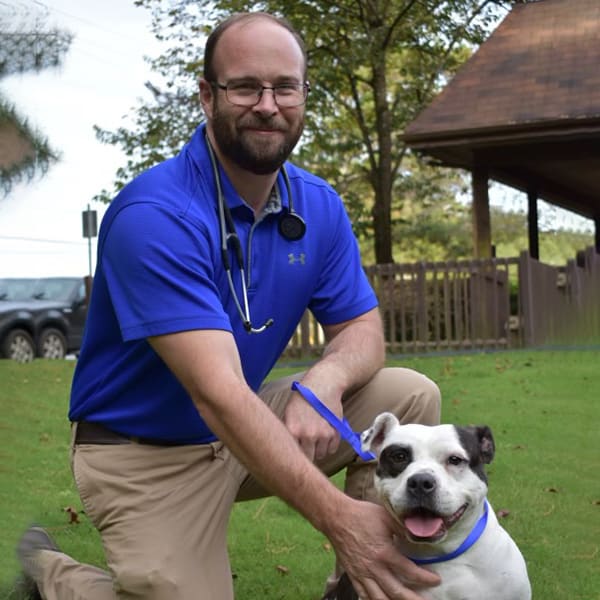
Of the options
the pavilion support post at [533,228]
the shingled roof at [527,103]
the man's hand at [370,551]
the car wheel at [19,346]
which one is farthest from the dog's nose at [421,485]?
the pavilion support post at [533,228]

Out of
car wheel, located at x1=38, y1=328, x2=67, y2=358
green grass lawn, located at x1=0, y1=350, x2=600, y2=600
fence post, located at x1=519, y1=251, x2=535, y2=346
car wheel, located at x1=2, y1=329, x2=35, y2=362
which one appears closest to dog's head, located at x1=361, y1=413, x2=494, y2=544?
green grass lawn, located at x1=0, y1=350, x2=600, y2=600

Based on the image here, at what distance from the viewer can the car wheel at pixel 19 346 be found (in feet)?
57.1

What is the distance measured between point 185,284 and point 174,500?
2.76 ft

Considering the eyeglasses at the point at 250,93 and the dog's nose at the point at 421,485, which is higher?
the eyeglasses at the point at 250,93

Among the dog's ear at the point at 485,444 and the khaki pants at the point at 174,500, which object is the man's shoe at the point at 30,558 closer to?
the khaki pants at the point at 174,500

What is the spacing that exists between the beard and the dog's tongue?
126 centimetres

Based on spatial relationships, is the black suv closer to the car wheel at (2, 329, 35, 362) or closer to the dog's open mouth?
the car wheel at (2, 329, 35, 362)

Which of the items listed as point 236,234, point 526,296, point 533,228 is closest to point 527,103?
point 526,296

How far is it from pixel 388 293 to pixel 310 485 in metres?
14.0

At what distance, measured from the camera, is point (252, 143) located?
11.9 ft

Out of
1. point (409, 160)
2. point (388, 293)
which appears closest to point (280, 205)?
point (388, 293)

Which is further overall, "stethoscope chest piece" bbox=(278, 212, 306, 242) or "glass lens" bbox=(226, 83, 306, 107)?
"stethoscope chest piece" bbox=(278, 212, 306, 242)

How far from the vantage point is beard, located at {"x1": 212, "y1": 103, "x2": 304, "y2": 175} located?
362 centimetres

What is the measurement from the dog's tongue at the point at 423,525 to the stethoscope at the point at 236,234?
827 mm
